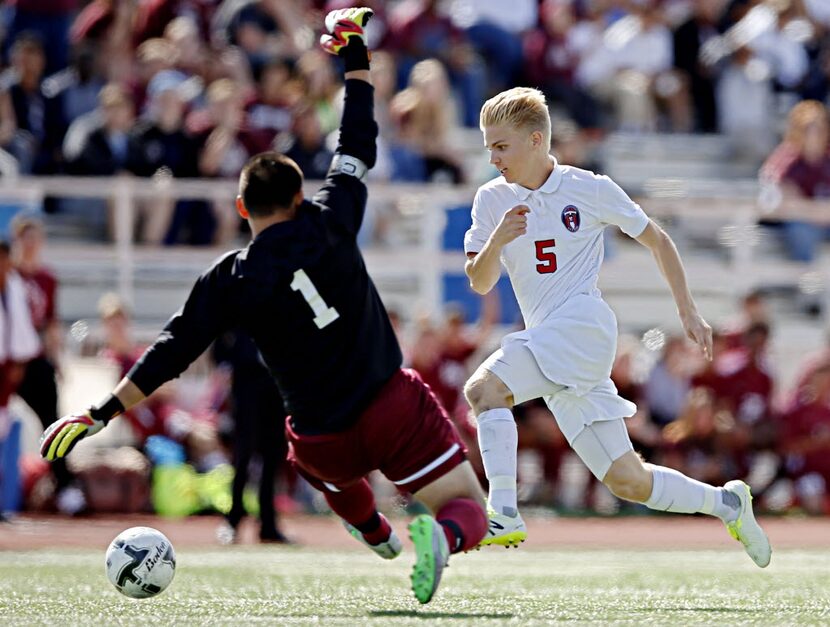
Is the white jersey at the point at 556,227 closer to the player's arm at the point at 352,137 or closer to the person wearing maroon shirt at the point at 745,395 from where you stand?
the player's arm at the point at 352,137

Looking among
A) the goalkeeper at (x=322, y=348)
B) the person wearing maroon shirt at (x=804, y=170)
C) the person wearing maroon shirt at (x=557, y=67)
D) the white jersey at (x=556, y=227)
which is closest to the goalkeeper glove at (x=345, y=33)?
the goalkeeper at (x=322, y=348)

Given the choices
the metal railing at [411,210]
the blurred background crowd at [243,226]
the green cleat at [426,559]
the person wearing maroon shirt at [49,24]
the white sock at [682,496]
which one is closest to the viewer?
the green cleat at [426,559]

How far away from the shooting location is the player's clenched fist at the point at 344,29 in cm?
681

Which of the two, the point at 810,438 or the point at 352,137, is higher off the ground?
the point at 352,137

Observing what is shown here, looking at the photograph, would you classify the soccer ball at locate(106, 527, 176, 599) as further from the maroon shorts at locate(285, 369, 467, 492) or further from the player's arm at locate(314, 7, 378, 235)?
the player's arm at locate(314, 7, 378, 235)

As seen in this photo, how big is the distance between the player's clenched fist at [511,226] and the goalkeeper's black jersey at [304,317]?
0.55 meters

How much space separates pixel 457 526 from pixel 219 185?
9.08 meters

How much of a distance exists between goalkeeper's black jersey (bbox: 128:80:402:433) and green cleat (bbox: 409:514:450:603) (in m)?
0.71

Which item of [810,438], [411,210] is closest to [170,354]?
[411,210]

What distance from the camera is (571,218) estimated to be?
22.2 ft

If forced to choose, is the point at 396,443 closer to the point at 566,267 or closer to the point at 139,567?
the point at 566,267

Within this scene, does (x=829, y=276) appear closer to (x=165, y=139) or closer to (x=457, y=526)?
(x=165, y=139)

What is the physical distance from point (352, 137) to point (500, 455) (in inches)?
55.3

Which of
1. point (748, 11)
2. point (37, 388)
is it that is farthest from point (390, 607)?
point (748, 11)
